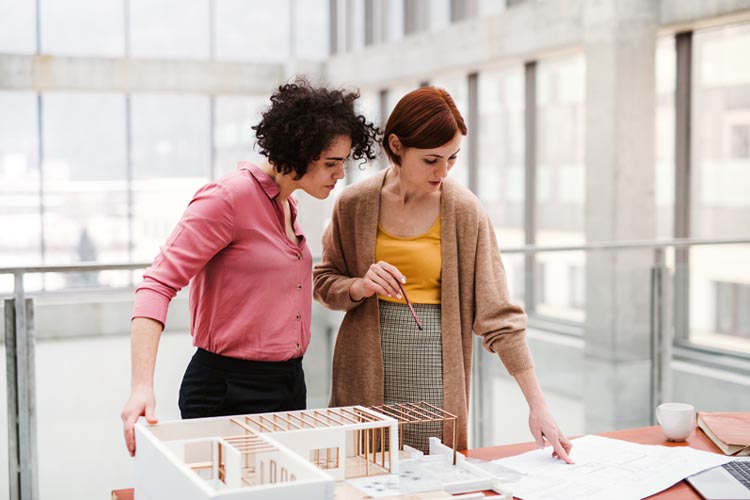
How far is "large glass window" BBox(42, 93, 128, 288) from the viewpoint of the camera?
10.1 meters

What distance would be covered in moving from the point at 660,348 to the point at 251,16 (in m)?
8.01

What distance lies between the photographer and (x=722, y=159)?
5.84 meters

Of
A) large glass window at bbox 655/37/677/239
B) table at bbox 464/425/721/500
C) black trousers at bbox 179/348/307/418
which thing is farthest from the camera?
large glass window at bbox 655/37/677/239

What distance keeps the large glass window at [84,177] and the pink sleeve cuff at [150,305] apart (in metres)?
8.82

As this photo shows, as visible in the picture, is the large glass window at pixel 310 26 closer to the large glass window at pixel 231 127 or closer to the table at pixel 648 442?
the large glass window at pixel 231 127

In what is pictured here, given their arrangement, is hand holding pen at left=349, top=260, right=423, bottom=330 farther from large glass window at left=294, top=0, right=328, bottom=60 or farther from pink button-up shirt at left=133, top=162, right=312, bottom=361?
large glass window at left=294, top=0, right=328, bottom=60

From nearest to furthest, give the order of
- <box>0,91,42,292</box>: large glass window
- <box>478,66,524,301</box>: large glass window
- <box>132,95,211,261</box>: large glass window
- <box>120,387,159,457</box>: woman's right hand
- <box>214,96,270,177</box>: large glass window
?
<box>120,387,159,457</box>: woman's right hand → <box>478,66,524,301</box>: large glass window → <box>0,91,42,292</box>: large glass window → <box>132,95,211,261</box>: large glass window → <box>214,96,270,177</box>: large glass window

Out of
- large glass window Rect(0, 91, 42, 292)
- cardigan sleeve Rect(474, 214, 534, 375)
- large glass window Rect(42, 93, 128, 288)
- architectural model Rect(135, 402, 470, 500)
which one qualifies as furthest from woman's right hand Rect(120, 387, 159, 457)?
large glass window Rect(0, 91, 42, 292)

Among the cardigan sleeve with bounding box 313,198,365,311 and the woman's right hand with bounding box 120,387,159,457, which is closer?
the woman's right hand with bounding box 120,387,159,457

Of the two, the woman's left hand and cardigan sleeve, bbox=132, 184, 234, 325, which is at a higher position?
cardigan sleeve, bbox=132, 184, 234, 325

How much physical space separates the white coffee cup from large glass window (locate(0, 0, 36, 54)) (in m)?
9.49

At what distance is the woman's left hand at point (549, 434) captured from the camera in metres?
1.76

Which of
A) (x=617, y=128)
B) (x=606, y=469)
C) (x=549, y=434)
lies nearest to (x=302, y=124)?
(x=549, y=434)

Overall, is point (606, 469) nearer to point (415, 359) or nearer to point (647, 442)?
point (647, 442)
